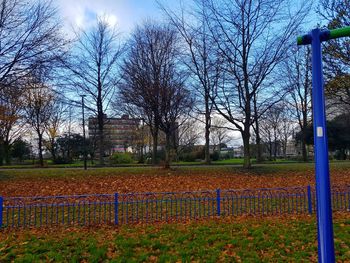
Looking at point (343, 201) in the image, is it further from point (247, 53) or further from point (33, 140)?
point (33, 140)

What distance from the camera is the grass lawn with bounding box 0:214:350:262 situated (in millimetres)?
5258

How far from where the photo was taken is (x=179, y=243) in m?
6.06

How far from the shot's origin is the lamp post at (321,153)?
2.30 meters

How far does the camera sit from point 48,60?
15445mm

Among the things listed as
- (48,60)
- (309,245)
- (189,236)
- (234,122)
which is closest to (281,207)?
(309,245)

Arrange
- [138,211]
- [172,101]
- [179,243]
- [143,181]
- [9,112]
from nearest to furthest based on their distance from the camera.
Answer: [179,243] < [138,211] < [143,181] < [172,101] < [9,112]

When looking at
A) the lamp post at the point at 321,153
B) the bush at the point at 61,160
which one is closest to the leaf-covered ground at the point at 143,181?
the lamp post at the point at 321,153

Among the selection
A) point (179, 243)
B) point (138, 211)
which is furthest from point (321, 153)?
point (138, 211)

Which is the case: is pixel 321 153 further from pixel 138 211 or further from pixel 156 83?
pixel 156 83

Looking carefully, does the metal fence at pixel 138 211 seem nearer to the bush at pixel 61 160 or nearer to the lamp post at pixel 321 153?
the lamp post at pixel 321 153

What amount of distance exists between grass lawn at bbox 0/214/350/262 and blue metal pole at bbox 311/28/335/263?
3.07 metres

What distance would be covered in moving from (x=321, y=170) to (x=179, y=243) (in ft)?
14.4

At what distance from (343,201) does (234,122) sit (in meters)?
10.9

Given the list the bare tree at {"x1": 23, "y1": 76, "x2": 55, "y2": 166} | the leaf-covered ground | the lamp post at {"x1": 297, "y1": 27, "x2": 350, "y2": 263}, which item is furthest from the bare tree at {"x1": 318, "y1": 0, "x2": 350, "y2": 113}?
the bare tree at {"x1": 23, "y1": 76, "x2": 55, "y2": 166}
